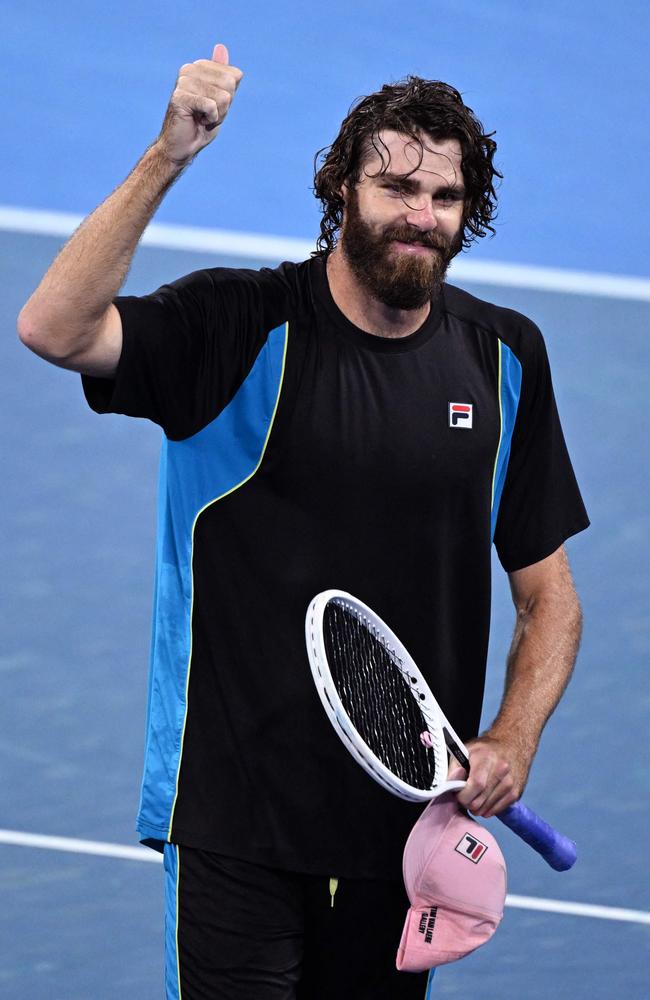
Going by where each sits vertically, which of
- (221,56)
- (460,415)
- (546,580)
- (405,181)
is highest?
(221,56)

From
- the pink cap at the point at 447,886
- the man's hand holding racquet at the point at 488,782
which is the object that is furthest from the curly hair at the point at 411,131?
the pink cap at the point at 447,886

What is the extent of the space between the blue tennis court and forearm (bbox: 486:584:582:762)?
132 centimetres

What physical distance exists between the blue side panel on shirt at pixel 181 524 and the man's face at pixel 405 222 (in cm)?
20

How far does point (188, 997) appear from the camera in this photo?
3133mm

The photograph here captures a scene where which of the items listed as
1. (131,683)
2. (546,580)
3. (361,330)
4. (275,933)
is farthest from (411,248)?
(131,683)

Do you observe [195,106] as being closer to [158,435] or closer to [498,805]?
[498,805]

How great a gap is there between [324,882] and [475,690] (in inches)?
17.1

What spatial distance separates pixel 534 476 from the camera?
3.32 metres

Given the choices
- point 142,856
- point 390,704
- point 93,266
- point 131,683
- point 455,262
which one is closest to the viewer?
point 93,266

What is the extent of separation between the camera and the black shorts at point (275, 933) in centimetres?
308

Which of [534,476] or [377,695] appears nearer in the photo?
[377,695]

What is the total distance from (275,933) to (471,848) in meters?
0.37

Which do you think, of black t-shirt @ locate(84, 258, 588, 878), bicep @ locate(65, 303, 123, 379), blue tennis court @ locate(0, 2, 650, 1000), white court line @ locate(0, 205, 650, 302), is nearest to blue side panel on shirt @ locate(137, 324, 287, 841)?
black t-shirt @ locate(84, 258, 588, 878)

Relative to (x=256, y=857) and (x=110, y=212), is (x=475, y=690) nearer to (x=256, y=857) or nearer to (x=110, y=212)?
(x=256, y=857)
